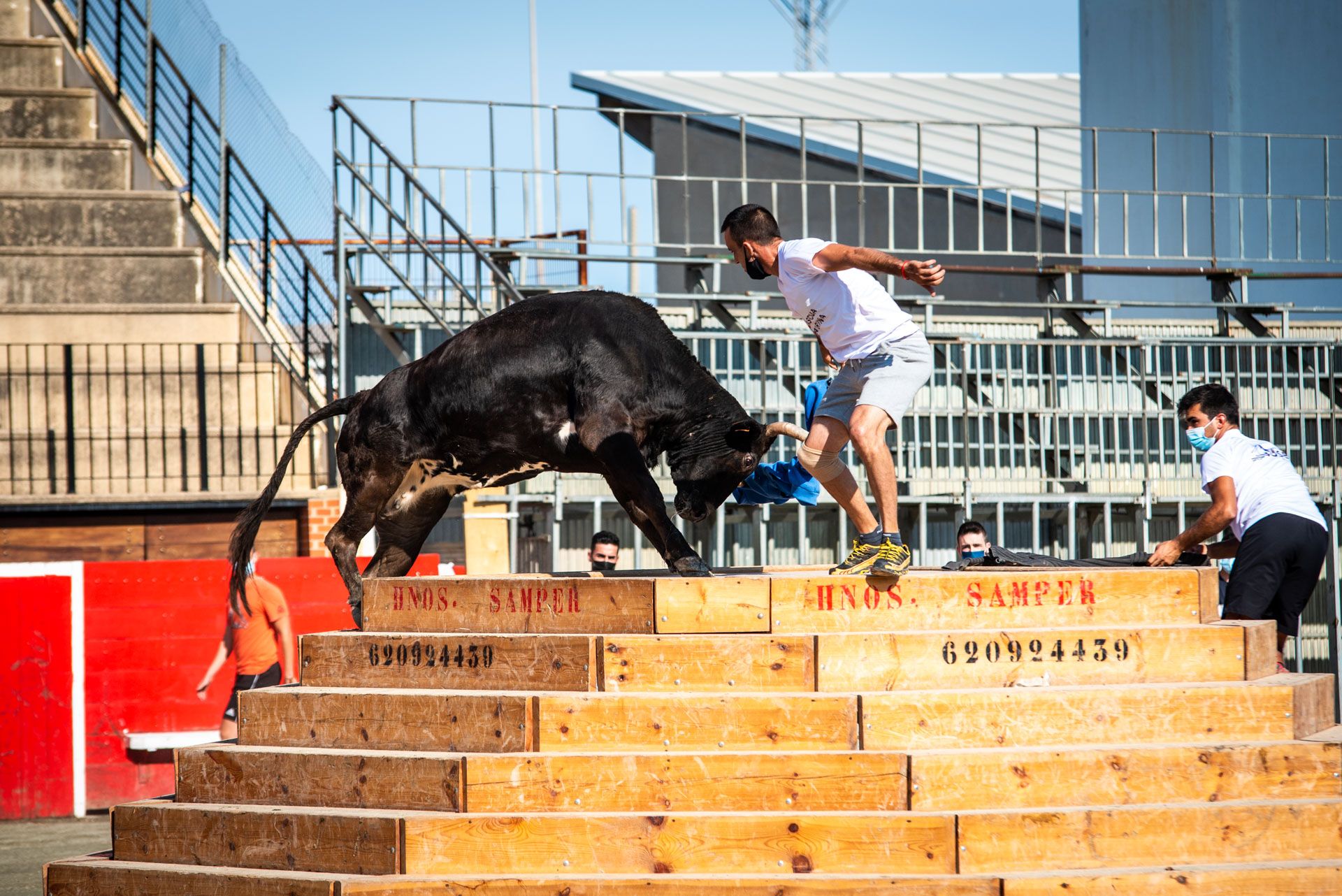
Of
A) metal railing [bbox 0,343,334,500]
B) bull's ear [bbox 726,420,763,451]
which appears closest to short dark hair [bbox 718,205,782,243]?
bull's ear [bbox 726,420,763,451]

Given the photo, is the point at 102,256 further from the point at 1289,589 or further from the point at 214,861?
the point at 1289,589

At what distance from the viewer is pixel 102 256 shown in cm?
1467

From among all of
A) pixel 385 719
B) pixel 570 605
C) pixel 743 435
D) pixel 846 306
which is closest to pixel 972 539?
pixel 743 435

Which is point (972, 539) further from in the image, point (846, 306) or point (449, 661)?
point (449, 661)

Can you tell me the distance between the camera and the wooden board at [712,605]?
584 centimetres


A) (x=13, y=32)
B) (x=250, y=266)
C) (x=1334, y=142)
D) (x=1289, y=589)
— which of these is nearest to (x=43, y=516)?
(x=250, y=266)

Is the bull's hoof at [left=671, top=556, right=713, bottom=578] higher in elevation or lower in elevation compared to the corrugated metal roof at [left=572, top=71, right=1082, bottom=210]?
lower

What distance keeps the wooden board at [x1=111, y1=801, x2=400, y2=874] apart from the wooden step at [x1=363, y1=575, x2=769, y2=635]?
106 cm

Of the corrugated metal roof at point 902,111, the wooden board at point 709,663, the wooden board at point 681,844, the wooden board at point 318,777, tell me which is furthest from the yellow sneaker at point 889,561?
the corrugated metal roof at point 902,111

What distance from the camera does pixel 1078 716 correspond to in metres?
5.60

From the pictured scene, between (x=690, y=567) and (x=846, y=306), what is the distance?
133 centimetres

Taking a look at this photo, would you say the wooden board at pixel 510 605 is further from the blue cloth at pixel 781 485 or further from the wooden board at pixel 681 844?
the blue cloth at pixel 781 485

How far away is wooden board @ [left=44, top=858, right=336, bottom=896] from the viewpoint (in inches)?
210

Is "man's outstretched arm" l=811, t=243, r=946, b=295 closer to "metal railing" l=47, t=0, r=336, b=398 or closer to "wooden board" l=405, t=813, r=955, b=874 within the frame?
"wooden board" l=405, t=813, r=955, b=874
